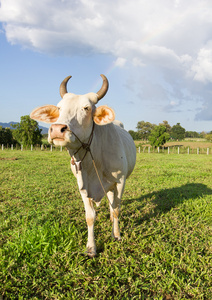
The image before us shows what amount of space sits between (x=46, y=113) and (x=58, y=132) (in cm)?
63

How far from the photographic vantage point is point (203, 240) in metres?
3.47

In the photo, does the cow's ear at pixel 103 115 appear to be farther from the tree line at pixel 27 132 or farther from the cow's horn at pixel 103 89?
the tree line at pixel 27 132

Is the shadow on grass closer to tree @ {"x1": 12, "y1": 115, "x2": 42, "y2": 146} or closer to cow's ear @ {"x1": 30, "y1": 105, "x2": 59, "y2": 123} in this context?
cow's ear @ {"x1": 30, "y1": 105, "x2": 59, "y2": 123}

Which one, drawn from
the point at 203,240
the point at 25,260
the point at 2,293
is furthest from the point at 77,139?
the point at 203,240

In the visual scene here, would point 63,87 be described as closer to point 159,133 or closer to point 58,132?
point 58,132

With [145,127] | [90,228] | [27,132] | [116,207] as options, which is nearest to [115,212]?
[116,207]

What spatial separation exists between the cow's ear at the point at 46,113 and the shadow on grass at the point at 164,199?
2.55 metres

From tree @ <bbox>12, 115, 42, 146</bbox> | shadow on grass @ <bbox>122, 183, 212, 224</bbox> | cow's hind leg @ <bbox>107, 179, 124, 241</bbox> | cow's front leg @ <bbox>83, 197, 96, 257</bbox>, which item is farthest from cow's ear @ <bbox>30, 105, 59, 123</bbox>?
tree @ <bbox>12, 115, 42, 146</bbox>

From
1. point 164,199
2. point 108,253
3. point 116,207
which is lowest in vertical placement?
point 108,253

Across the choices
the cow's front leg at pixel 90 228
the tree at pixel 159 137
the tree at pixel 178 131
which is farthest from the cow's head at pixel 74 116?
the tree at pixel 178 131

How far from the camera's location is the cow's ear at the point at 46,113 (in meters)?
2.70

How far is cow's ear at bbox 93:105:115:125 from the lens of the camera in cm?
262

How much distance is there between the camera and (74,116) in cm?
247

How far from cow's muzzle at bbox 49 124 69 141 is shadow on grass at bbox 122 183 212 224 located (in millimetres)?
2593
